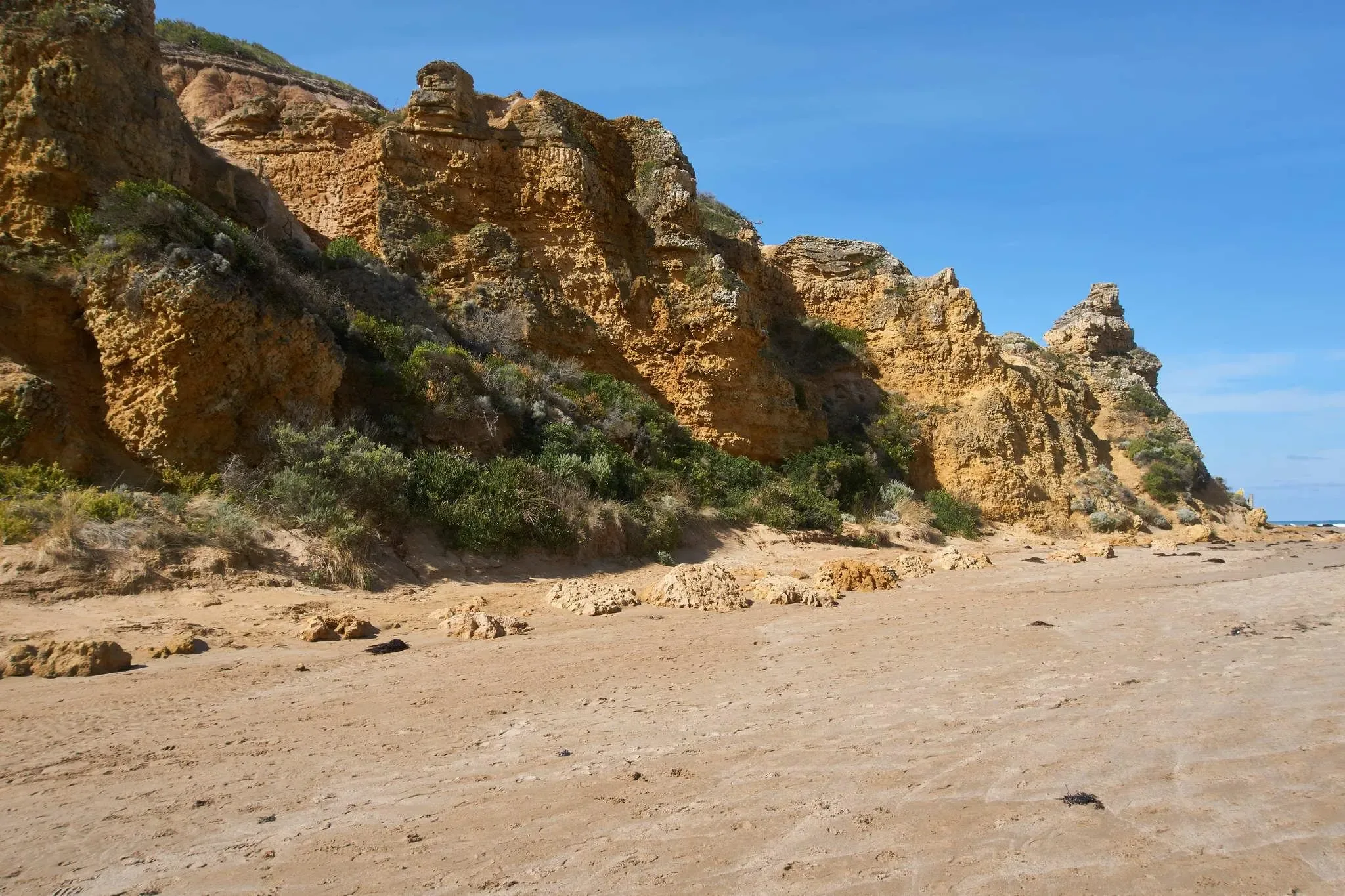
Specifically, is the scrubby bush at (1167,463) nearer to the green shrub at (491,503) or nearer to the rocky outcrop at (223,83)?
the green shrub at (491,503)

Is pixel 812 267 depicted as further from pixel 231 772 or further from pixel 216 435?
pixel 231 772

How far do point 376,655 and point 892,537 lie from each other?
39.4ft

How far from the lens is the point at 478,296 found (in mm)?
15594

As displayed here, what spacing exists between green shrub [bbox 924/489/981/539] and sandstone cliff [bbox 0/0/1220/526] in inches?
22.7

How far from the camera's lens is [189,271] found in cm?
920

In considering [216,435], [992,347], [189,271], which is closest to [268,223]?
[189,271]

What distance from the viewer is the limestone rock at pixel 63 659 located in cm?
516

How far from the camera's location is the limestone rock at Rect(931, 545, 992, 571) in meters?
13.0

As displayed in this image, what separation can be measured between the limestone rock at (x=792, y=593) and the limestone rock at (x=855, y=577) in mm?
751

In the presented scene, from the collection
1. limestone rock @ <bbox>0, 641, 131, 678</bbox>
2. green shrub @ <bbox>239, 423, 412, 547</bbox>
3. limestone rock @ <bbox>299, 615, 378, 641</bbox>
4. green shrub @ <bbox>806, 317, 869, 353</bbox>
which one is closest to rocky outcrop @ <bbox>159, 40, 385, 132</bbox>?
green shrub @ <bbox>806, 317, 869, 353</bbox>

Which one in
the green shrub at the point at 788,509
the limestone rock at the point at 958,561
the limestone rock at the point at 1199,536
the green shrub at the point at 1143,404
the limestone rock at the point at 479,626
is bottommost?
the limestone rock at the point at 479,626

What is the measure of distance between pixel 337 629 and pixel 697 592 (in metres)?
3.66

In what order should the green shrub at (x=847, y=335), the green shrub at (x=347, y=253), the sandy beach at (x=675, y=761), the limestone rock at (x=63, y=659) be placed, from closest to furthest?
Result: the sandy beach at (x=675, y=761)
the limestone rock at (x=63, y=659)
the green shrub at (x=347, y=253)
the green shrub at (x=847, y=335)

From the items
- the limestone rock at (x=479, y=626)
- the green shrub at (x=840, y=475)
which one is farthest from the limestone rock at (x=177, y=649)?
the green shrub at (x=840, y=475)
